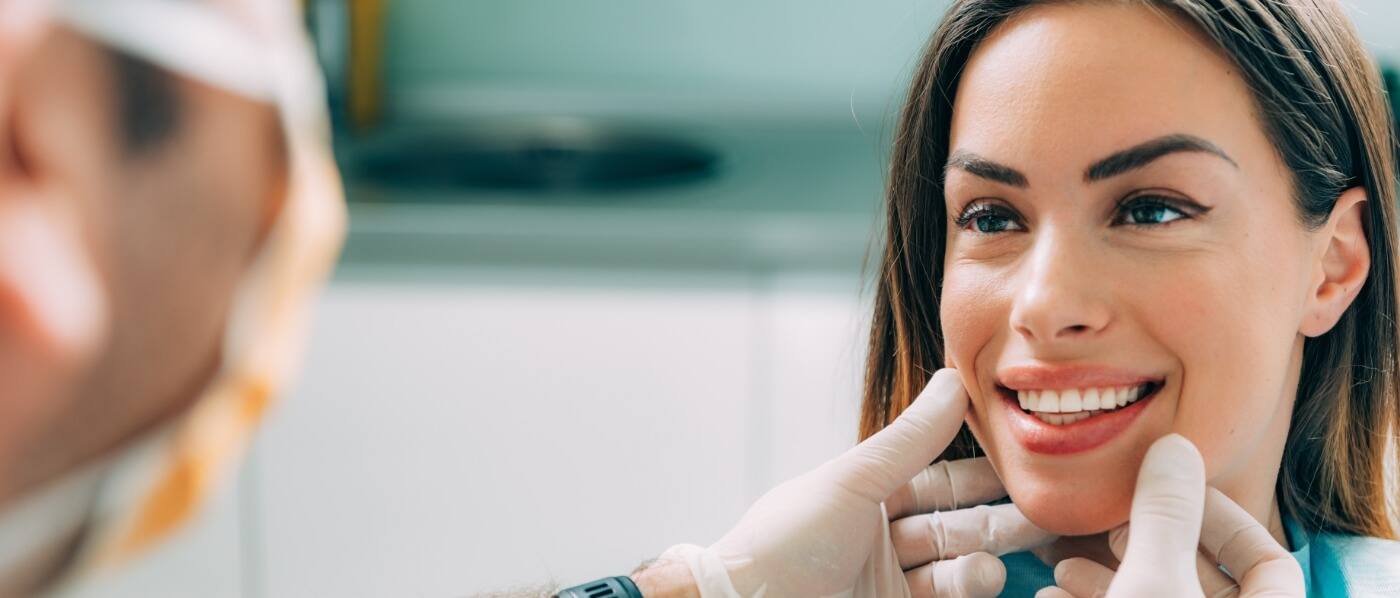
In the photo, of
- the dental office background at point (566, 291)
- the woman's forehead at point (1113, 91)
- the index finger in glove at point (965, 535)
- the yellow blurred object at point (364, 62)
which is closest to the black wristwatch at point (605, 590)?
the dental office background at point (566, 291)

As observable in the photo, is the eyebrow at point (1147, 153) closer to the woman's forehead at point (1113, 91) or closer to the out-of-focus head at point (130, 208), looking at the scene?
the woman's forehead at point (1113, 91)

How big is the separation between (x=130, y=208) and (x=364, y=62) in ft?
5.35

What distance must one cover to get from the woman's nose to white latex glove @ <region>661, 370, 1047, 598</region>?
0.26 feet

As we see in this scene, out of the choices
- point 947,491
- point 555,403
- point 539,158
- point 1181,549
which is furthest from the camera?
point 539,158

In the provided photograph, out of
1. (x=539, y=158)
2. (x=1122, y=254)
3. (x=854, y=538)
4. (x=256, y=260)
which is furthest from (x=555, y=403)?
(x=256, y=260)

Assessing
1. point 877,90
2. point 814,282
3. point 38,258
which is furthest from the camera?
point 877,90

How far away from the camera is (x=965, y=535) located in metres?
0.75

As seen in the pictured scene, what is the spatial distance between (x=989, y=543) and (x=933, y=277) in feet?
0.46

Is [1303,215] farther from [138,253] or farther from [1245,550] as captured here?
[138,253]

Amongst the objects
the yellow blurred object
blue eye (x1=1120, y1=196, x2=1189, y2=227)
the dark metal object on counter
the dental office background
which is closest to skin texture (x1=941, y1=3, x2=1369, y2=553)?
blue eye (x1=1120, y1=196, x2=1189, y2=227)

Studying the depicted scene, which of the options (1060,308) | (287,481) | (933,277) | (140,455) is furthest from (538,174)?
(140,455)

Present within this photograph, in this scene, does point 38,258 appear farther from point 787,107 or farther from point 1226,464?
point 787,107

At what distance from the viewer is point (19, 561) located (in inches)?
13.3

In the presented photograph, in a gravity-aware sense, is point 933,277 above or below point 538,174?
above
